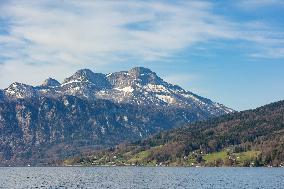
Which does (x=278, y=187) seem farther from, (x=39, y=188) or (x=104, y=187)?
(x=39, y=188)

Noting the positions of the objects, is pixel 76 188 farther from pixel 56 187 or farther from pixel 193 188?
pixel 193 188

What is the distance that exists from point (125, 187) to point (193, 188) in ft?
77.3

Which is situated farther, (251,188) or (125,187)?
(125,187)

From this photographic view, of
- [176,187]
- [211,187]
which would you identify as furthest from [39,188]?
[211,187]

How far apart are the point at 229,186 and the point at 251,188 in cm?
1033

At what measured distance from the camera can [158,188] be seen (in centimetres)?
17025

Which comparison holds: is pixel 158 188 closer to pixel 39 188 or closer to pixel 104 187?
pixel 104 187

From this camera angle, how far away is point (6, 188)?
17812cm

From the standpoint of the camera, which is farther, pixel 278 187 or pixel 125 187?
pixel 125 187

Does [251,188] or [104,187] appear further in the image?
[104,187]

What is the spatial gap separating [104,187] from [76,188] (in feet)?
32.1

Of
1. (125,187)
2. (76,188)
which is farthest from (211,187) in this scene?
(76,188)

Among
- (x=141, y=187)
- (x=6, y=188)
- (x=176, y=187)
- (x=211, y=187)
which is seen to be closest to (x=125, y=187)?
(x=141, y=187)

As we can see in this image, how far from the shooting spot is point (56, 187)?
17975cm
